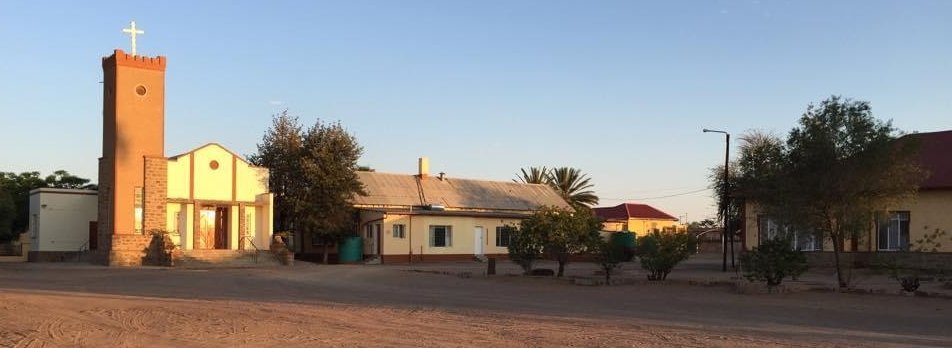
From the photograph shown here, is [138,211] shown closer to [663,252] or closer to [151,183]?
[151,183]

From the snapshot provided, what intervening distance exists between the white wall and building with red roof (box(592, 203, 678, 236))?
4931 cm

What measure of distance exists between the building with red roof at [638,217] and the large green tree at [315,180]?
137 ft

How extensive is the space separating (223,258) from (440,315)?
2426 cm

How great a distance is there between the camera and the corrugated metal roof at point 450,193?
47344 millimetres

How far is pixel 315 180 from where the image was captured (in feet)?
136

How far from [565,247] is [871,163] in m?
9.57

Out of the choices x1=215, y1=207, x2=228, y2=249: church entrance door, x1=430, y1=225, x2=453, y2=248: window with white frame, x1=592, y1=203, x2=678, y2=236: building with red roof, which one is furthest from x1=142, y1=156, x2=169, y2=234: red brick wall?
x1=592, y1=203, x2=678, y2=236: building with red roof

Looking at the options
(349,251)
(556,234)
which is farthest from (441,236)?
(556,234)

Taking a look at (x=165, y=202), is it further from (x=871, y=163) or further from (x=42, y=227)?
(x=871, y=163)

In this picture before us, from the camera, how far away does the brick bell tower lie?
118ft

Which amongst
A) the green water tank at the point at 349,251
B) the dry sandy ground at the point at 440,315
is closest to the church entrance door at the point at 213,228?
the green water tank at the point at 349,251

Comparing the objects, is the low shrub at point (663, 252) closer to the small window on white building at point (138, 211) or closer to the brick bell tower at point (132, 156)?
the brick bell tower at point (132, 156)

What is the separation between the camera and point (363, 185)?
147 feet

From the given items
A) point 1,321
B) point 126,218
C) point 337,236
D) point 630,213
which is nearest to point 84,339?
A: point 1,321
